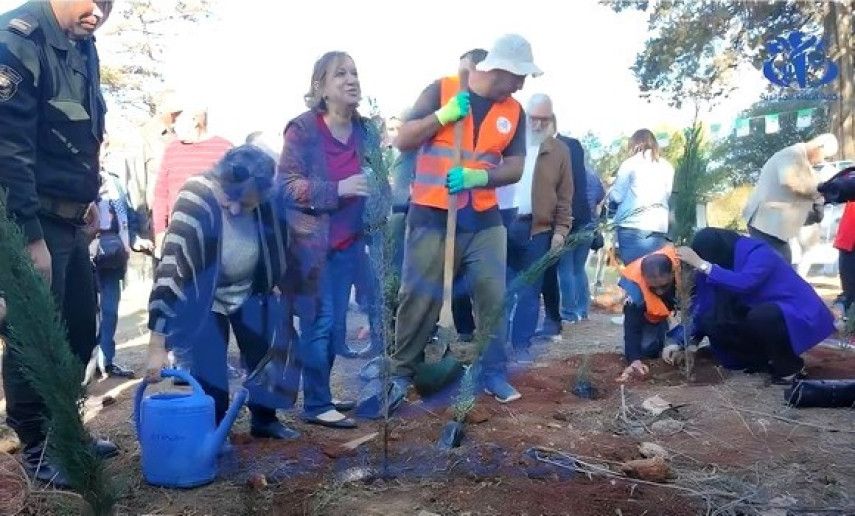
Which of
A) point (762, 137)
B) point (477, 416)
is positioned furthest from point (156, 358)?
point (762, 137)

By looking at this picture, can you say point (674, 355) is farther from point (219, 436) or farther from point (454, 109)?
point (219, 436)

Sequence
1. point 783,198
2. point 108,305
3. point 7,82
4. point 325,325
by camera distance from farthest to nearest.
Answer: point 783,198 → point 108,305 → point 325,325 → point 7,82

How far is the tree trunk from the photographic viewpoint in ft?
44.6

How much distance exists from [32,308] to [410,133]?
2324mm

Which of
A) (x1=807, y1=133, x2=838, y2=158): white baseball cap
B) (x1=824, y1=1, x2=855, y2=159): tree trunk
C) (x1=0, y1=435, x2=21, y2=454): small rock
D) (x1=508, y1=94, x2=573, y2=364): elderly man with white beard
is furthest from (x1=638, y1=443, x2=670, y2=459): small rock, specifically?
(x1=824, y1=1, x2=855, y2=159): tree trunk

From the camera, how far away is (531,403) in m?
3.85

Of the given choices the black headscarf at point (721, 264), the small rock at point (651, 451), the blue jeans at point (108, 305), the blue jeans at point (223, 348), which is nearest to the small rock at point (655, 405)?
the small rock at point (651, 451)

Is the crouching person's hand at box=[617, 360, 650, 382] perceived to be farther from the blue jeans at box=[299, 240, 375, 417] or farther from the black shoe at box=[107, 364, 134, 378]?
the black shoe at box=[107, 364, 134, 378]

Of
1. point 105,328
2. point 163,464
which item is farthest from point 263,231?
point 105,328

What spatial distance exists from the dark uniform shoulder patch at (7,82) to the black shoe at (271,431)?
1.66 meters

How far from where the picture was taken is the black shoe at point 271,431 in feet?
10.9

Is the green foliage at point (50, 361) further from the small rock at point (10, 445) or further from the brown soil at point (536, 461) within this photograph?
the small rock at point (10, 445)

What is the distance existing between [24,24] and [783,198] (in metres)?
5.62

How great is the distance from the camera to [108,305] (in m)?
4.89
